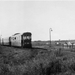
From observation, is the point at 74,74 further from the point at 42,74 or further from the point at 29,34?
the point at 29,34

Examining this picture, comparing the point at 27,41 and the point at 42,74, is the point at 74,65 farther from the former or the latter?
the point at 27,41

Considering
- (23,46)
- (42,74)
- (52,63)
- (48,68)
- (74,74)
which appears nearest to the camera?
(74,74)

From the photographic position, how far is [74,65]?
29.4 feet

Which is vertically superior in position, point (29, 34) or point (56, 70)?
point (29, 34)

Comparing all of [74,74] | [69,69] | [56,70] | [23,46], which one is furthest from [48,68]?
[23,46]

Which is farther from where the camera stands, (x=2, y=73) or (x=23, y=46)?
(x=23, y=46)

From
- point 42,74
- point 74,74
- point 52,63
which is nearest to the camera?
point 74,74

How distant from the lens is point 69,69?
8.45 m

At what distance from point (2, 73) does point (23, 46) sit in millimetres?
12868

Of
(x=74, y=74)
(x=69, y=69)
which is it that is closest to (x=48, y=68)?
(x=69, y=69)

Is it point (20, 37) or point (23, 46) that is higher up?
point (20, 37)

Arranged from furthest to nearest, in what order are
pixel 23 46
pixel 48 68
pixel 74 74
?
1. pixel 23 46
2. pixel 48 68
3. pixel 74 74

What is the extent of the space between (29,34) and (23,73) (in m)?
14.0

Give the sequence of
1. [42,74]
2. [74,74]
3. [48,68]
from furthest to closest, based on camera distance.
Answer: [48,68]
[42,74]
[74,74]
